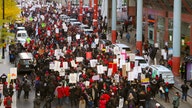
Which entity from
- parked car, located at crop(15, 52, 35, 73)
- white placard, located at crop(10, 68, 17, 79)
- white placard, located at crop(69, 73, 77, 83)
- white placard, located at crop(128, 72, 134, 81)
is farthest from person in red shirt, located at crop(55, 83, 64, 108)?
parked car, located at crop(15, 52, 35, 73)

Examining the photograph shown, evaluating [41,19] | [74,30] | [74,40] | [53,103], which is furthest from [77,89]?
[41,19]

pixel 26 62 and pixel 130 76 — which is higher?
pixel 130 76

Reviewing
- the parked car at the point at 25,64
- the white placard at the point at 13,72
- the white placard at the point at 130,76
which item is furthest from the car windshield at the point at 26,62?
the white placard at the point at 130,76

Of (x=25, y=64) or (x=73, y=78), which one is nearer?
(x=73, y=78)

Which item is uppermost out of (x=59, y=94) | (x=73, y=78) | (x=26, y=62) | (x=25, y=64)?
(x=73, y=78)

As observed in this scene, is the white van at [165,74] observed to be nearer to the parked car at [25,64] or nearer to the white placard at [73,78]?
the white placard at [73,78]

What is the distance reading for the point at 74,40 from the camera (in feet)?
168

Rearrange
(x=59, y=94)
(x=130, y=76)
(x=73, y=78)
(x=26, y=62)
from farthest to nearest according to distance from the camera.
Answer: (x=26, y=62) → (x=130, y=76) → (x=73, y=78) → (x=59, y=94)

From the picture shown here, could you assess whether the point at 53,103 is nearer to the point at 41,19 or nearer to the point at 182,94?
the point at 182,94

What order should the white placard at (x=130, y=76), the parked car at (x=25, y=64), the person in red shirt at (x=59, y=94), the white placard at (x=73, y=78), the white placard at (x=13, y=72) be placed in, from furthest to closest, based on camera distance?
the parked car at (x=25, y=64) → the white placard at (x=13, y=72) → the white placard at (x=130, y=76) → the white placard at (x=73, y=78) → the person in red shirt at (x=59, y=94)

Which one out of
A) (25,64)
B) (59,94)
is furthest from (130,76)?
(25,64)

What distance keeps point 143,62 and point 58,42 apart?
504 inches

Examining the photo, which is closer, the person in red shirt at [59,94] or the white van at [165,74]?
the person in red shirt at [59,94]

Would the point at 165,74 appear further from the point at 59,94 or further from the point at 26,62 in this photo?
the point at 26,62
